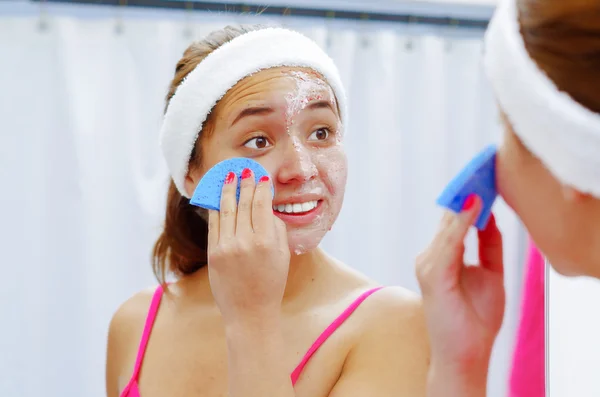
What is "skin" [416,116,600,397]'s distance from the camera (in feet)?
1.82

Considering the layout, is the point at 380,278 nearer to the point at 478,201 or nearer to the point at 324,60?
the point at 324,60

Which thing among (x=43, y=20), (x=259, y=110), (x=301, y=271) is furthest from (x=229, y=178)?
(x=43, y=20)

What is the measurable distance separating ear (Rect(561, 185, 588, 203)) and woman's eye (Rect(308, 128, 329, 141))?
0.49 meters

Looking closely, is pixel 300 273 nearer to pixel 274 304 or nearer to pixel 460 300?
pixel 274 304

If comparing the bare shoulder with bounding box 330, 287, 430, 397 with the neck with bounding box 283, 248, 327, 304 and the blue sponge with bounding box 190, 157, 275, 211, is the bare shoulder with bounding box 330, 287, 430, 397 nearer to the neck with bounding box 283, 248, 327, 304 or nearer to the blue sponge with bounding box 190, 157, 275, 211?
the neck with bounding box 283, 248, 327, 304

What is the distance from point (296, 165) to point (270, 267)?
0.60ft

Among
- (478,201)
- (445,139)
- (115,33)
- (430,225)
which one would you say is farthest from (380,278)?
(478,201)

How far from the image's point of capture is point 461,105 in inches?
75.9

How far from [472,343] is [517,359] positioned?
0.32 meters

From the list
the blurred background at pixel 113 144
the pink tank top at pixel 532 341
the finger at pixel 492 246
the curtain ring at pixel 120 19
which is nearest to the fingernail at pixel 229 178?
the finger at pixel 492 246

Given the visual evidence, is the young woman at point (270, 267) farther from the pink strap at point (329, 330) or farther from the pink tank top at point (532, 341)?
the pink tank top at point (532, 341)

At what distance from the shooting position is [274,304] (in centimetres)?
80

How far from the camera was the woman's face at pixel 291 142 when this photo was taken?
3.05 ft

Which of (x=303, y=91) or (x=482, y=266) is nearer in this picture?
(x=482, y=266)
